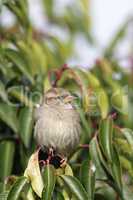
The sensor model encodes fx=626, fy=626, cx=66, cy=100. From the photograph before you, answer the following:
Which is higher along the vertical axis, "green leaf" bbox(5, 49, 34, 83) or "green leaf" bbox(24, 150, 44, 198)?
"green leaf" bbox(5, 49, 34, 83)

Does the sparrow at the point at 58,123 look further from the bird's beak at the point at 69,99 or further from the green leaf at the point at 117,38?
the green leaf at the point at 117,38

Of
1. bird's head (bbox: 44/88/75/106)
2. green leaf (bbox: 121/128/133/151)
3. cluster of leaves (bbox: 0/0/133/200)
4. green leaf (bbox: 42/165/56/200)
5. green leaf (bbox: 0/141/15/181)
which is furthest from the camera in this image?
bird's head (bbox: 44/88/75/106)

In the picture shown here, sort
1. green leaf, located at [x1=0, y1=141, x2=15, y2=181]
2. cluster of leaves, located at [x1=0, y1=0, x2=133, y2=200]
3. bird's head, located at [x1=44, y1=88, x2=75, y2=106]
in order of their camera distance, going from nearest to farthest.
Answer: cluster of leaves, located at [x1=0, y1=0, x2=133, y2=200], green leaf, located at [x1=0, y1=141, x2=15, y2=181], bird's head, located at [x1=44, y1=88, x2=75, y2=106]

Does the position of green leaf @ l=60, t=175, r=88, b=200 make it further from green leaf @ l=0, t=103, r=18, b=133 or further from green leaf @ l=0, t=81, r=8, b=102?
green leaf @ l=0, t=81, r=8, b=102

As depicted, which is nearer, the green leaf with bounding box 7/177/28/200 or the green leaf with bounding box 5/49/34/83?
the green leaf with bounding box 7/177/28/200

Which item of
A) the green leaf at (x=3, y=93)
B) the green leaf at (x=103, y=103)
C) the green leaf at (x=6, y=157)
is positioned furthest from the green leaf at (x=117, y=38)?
the green leaf at (x=6, y=157)

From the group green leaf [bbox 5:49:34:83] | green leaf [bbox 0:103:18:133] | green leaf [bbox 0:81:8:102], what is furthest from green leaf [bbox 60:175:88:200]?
green leaf [bbox 5:49:34:83]

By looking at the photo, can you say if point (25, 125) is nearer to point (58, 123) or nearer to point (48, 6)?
point (58, 123)

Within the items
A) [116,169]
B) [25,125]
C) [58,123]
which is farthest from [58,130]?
[116,169]

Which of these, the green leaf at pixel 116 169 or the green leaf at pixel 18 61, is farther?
the green leaf at pixel 18 61
